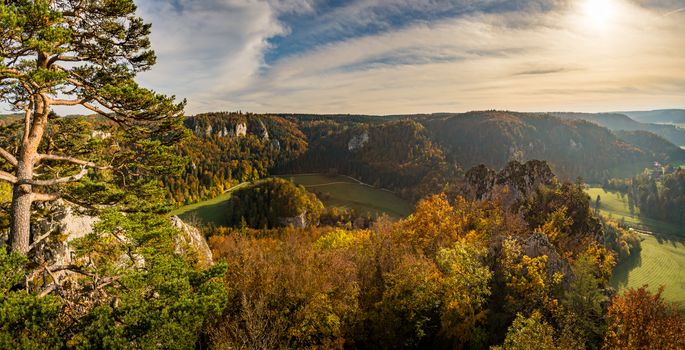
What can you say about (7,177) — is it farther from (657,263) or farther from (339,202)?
(657,263)

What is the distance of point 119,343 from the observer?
29.0ft

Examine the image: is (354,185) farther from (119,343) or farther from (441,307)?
(119,343)

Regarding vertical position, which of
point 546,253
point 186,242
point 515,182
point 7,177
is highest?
point 7,177

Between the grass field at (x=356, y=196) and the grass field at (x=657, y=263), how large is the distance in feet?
211

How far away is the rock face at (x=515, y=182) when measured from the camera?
53.4 m

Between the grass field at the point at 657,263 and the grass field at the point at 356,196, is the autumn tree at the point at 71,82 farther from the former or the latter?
the grass field at the point at 356,196

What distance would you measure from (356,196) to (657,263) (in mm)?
98452

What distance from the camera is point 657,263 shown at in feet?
305

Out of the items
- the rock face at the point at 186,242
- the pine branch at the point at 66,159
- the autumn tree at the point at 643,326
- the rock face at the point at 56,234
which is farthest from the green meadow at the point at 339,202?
the autumn tree at the point at 643,326

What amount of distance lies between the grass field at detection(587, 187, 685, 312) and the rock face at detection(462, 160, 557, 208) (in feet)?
142

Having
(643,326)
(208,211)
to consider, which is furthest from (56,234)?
(208,211)

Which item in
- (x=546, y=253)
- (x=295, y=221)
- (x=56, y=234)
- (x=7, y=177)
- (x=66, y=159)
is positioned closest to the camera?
(x=7, y=177)

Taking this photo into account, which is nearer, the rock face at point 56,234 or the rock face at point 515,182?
the rock face at point 56,234

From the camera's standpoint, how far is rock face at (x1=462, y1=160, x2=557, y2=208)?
53.4 meters
